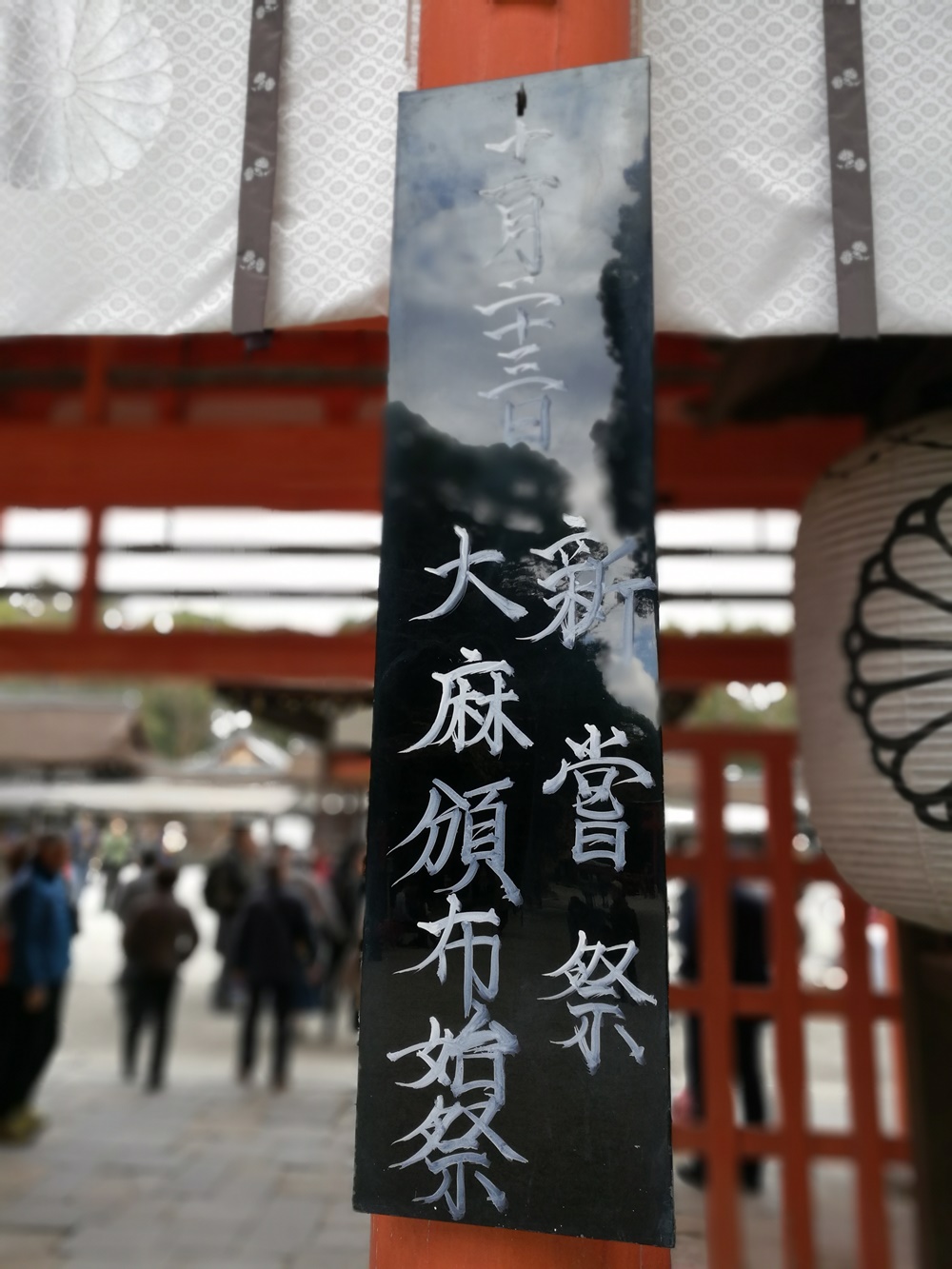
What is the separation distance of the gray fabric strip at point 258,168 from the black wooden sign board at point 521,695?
0.32 m

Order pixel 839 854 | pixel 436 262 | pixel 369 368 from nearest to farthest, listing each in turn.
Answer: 1. pixel 436 262
2. pixel 839 854
3. pixel 369 368

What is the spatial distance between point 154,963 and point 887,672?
→ 18.4 feet

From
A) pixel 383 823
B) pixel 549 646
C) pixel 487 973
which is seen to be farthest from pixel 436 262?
pixel 487 973

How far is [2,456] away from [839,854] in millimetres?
3214

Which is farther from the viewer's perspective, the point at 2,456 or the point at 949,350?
the point at 2,456

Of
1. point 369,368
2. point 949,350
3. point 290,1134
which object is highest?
point 369,368

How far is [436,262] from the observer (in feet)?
5.40

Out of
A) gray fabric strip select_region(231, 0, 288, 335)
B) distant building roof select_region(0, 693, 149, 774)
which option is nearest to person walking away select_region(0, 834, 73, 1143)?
distant building roof select_region(0, 693, 149, 774)

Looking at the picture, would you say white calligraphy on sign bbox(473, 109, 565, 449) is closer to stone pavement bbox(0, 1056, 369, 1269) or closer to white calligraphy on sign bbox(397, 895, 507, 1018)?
white calligraphy on sign bbox(397, 895, 507, 1018)

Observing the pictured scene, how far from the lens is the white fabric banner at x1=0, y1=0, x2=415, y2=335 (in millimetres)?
1866

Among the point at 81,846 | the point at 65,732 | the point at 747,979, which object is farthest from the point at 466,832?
the point at 81,846

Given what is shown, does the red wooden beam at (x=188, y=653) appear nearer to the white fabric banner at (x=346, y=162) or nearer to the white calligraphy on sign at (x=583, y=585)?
the white fabric banner at (x=346, y=162)

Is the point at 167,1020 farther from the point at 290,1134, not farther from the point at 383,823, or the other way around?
the point at 383,823

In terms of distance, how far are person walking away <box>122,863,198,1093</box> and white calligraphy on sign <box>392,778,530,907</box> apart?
546 cm
